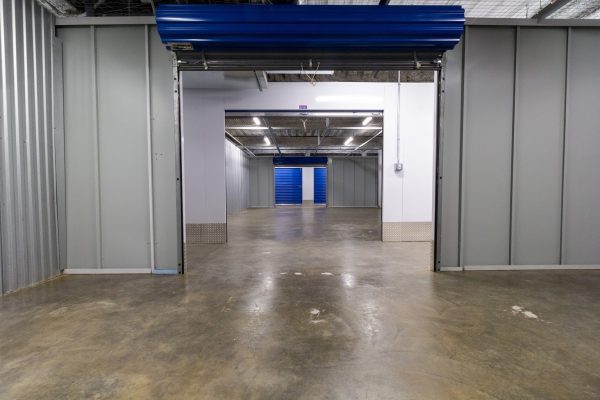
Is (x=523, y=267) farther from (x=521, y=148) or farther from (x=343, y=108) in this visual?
(x=343, y=108)

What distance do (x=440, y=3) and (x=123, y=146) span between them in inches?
216

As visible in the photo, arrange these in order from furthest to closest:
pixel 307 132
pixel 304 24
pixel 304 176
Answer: pixel 304 176
pixel 307 132
pixel 304 24

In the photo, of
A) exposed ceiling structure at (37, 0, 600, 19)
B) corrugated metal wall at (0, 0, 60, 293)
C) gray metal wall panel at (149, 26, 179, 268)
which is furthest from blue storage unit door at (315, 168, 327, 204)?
corrugated metal wall at (0, 0, 60, 293)

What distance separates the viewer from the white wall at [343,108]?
617cm

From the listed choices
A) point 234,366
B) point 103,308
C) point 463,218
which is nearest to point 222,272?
point 103,308

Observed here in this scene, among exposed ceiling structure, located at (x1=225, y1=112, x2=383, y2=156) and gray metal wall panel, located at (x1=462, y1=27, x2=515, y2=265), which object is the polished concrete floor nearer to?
gray metal wall panel, located at (x1=462, y1=27, x2=515, y2=265)

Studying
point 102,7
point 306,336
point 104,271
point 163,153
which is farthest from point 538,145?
point 102,7

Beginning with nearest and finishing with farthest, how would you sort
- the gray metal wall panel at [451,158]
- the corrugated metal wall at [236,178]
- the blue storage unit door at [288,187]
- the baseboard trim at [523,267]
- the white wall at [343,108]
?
the gray metal wall panel at [451,158]
the baseboard trim at [523,267]
the white wall at [343,108]
the corrugated metal wall at [236,178]
the blue storage unit door at [288,187]

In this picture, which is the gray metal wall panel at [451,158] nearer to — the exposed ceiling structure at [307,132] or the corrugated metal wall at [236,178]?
the exposed ceiling structure at [307,132]

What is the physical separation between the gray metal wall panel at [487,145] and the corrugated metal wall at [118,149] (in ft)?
13.1

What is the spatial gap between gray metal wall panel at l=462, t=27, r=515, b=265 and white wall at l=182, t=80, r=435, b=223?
90.7 inches

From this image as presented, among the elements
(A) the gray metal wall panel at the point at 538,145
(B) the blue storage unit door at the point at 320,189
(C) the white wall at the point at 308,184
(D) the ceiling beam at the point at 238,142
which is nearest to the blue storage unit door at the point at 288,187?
(C) the white wall at the point at 308,184

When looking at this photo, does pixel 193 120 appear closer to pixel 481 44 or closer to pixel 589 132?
Result: pixel 481 44

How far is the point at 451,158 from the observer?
12.7 ft
